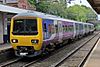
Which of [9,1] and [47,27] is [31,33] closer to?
[47,27]

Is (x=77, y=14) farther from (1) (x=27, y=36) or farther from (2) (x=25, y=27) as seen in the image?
(1) (x=27, y=36)

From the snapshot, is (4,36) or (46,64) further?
(4,36)

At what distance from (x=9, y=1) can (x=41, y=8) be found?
13768 mm

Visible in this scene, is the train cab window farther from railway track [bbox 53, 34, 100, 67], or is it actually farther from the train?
railway track [bbox 53, 34, 100, 67]

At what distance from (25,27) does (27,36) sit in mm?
604

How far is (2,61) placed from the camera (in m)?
18.5

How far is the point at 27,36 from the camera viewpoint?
18.0 m

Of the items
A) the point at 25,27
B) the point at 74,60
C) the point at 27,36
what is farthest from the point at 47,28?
the point at 74,60

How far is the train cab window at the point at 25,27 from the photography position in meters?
18.1

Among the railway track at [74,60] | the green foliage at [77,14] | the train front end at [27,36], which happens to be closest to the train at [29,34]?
the train front end at [27,36]

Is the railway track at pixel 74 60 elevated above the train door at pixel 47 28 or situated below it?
below

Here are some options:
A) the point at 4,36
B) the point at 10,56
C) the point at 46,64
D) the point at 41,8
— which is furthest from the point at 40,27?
the point at 41,8

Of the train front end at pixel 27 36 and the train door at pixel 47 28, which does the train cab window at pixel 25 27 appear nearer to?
the train front end at pixel 27 36

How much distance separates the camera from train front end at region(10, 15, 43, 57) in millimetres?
17938
